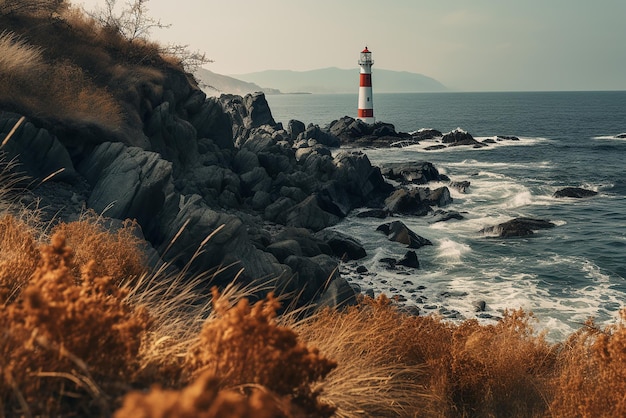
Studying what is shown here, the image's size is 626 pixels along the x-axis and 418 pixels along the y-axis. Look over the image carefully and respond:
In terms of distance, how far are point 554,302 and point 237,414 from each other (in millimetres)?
22793

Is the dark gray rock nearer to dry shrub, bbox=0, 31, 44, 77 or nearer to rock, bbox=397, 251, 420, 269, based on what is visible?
rock, bbox=397, 251, 420, 269

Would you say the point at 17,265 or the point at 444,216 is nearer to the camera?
the point at 17,265

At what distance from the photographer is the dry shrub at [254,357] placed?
303cm

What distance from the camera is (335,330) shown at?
21.1ft

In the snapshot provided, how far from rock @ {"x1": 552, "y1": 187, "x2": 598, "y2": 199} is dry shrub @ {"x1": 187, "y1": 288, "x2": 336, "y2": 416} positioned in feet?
143

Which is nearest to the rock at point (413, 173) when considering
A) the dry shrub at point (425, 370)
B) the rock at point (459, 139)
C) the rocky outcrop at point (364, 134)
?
the rocky outcrop at point (364, 134)

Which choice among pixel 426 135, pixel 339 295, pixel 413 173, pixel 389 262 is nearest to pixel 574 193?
pixel 413 173

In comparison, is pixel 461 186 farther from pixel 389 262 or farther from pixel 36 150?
pixel 36 150

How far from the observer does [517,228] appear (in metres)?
31.4

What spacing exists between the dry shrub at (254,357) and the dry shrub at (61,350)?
489 mm

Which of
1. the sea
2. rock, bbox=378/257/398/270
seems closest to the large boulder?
the sea

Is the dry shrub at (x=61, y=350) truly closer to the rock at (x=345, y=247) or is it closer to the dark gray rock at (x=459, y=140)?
the rock at (x=345, y=247)

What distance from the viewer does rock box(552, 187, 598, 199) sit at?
41.3 metres

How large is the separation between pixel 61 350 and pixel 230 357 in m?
0.97
